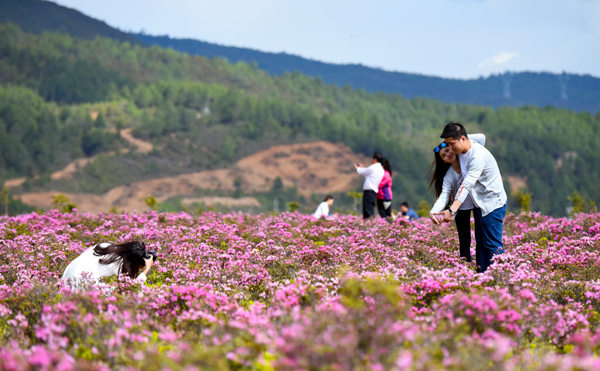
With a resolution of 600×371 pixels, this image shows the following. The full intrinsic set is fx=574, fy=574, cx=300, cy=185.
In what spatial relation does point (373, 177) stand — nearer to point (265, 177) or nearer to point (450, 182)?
point (450, 182)

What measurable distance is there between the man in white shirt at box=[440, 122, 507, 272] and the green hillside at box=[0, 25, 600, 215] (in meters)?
89.4

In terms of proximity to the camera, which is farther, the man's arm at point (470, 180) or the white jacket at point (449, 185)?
the white jacket at point (449, 185)

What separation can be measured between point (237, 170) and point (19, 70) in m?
56.6

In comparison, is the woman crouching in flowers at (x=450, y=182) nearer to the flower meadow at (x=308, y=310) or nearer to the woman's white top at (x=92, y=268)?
the flower meadow at (x=308, y=310)

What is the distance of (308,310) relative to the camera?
13.3 feet

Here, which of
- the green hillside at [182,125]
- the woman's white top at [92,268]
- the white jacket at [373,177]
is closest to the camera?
the woman's white top at [92,268]

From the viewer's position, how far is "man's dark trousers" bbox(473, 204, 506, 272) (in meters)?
6.55

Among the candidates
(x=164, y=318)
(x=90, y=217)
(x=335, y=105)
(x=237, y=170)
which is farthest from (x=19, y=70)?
(x=164, y=318)

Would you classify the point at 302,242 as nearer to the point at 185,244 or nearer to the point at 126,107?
the point at 185,244

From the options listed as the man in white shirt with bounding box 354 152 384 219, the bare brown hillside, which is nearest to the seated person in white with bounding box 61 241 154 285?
the man in white shirt with bounding box 354 152 384 219

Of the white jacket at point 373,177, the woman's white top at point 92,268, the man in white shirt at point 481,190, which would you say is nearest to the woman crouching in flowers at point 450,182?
the man in white shirt at point 481,190

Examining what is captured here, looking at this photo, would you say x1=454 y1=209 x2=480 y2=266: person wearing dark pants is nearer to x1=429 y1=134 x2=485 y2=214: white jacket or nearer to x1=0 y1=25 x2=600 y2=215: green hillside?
x1=429 y1=134 x2=485 y2=214: white jacket

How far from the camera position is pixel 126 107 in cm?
11669

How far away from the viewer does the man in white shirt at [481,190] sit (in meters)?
6.35
